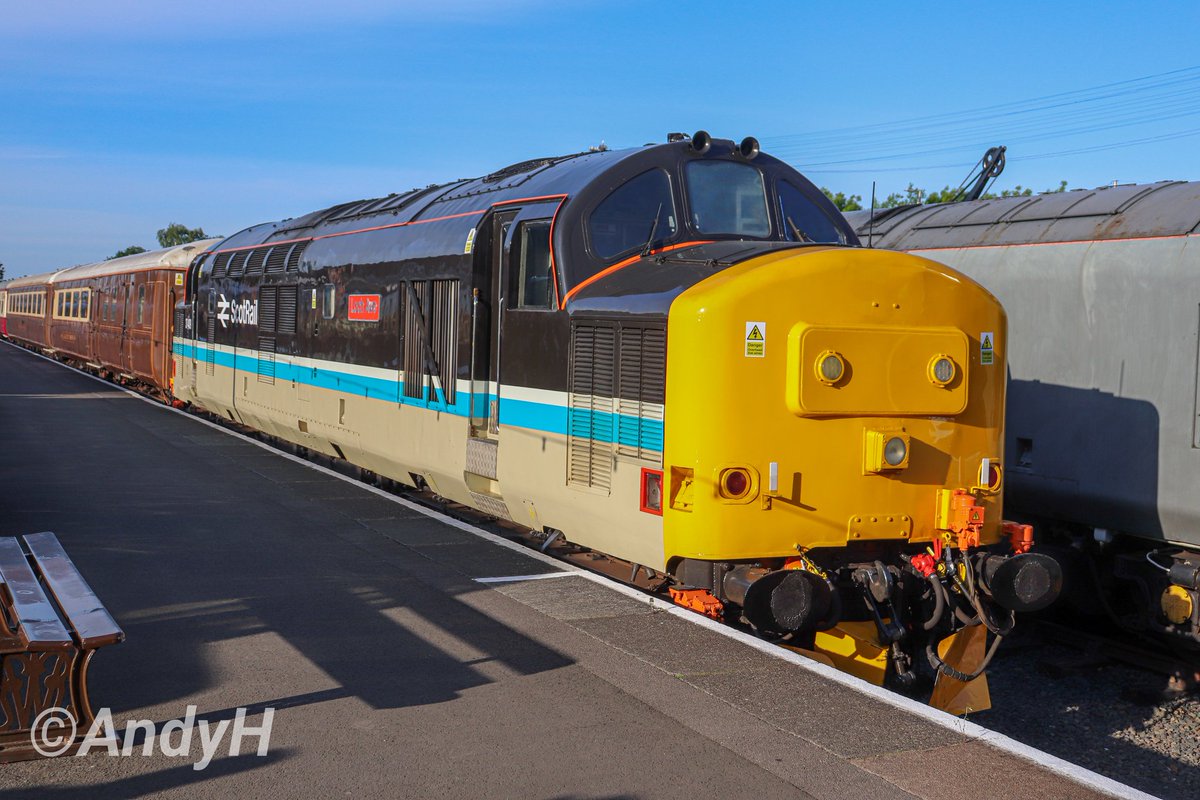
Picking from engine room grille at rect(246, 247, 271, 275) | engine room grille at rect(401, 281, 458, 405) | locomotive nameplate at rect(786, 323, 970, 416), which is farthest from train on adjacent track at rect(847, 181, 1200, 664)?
engine room grille at rect(246, 247, 271, 275)

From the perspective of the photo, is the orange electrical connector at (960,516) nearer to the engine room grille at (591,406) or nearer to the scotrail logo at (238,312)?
the engine room grille at (591,406)

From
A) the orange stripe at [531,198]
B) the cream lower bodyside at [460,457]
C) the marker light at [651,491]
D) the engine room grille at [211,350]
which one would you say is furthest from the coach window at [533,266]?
the engine room grille at [211,350]

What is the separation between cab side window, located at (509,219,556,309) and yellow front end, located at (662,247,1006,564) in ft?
5.54

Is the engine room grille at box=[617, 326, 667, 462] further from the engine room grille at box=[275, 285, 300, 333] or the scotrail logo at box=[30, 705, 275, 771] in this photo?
the engine room grille at box=[275, 285, 300, 333]

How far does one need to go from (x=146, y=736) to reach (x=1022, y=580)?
4.87 meters

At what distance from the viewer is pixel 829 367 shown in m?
6.69

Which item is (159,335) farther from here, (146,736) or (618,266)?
(146,736)

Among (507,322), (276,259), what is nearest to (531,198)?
(507,322)

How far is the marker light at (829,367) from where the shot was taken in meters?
6.66

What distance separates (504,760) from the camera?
4953 mm

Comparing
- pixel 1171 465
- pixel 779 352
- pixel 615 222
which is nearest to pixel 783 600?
pixel 779 352

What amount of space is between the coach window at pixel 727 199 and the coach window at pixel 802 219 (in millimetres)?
182

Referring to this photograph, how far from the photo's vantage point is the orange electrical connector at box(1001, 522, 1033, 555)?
24.1ft

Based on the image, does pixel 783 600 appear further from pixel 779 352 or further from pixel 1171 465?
pixel 1171 465
